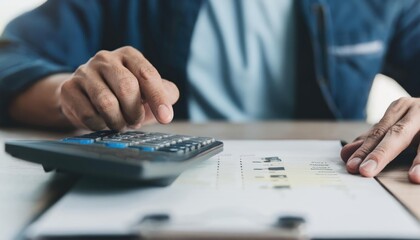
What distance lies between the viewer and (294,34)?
1017 millimetres

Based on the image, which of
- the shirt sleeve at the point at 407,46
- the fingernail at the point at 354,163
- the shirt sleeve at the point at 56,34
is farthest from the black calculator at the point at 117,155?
the shirt sleeve at the point at 407,46

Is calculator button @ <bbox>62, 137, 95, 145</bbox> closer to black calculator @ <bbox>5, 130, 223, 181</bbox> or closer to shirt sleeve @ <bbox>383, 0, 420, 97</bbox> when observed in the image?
black calculator @ <bbox>5, 130, 223, 181</bbox>

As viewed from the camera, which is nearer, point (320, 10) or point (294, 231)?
point (294, 231)

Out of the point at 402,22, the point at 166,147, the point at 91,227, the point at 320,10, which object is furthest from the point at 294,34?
the point at 91,227

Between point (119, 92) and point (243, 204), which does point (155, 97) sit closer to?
point (119, 92)

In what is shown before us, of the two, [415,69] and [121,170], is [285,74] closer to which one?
[415,69]

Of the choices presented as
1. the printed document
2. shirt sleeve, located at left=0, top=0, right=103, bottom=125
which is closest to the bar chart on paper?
the printed document

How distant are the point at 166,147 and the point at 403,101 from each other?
26 cm

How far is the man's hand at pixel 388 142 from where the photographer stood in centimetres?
41

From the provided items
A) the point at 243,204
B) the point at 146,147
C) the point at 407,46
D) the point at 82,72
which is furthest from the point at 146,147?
the point at 407,46

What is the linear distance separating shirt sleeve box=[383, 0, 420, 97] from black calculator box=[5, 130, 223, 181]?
75cm

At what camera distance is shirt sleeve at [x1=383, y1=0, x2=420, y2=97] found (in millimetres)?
1066

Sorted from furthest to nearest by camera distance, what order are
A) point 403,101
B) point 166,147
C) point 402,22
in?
point 402,22
point 403,101
point 166,147

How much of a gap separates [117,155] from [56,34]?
70 cm
